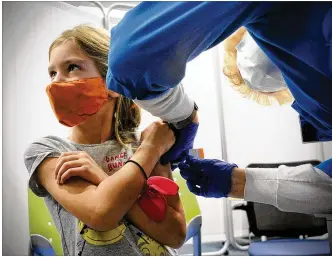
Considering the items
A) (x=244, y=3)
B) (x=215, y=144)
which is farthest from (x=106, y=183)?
(x=215, y=144)

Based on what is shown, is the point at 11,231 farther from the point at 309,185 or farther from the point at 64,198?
the point at 309,185

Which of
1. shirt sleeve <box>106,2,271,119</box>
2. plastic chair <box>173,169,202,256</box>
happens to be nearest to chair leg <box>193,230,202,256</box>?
plastic chair <box>173,169,202,256</box>

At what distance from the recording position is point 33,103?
1878 mm

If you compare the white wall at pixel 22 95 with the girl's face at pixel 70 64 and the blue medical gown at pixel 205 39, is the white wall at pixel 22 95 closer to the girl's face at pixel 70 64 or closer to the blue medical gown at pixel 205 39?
the girl's face at pixel 70 64

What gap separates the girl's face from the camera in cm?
84

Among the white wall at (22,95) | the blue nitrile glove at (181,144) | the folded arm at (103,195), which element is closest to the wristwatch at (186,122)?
the blue nitrile glove at (181,144)

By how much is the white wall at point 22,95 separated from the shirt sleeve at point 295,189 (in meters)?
1.30

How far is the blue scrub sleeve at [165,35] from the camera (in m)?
0.48

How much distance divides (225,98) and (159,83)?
2.15 m

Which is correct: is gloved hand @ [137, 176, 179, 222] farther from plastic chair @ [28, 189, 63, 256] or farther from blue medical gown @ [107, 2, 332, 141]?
plastic chair @ [28, 189, 63, 256]

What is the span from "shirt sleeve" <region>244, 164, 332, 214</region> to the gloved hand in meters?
0.21

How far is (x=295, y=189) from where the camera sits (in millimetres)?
796

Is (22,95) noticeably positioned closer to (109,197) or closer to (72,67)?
(72,67)

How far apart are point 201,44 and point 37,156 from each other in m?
0.49
